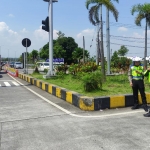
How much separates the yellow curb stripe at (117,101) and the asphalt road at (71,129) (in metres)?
0.22

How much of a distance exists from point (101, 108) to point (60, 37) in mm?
55093

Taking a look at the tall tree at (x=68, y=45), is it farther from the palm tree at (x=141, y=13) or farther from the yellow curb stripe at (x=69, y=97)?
the yellow curb stripe at (x=69, y=97)

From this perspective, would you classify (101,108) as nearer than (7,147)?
No

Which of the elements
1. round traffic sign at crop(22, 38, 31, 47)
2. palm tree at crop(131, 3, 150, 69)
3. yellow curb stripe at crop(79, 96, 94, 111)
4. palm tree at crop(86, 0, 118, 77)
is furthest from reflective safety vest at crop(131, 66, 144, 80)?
round traffic sign at crop(22, 38, 31, 47)

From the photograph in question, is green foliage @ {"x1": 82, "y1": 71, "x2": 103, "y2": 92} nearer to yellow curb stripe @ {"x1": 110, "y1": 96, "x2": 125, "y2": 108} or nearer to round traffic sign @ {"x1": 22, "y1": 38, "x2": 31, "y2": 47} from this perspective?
yellow curb stripe @ {"x1": 110, "y1": 96, "x2": 125, "y2": 108}

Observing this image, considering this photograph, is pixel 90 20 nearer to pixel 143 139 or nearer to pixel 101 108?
pixel 101 108

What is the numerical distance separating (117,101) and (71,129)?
2.48 meters

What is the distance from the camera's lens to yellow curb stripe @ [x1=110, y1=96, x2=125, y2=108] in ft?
22.2

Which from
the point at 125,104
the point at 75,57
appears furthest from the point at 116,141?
the point at 75,57

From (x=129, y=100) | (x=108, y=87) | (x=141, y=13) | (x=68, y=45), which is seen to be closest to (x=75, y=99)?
(x=129, y=100)

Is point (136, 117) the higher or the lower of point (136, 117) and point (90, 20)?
the lower

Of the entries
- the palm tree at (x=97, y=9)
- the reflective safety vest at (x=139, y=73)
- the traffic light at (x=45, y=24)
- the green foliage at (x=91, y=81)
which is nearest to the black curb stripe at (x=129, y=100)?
the reflective safety vest at (x=139, y=73)

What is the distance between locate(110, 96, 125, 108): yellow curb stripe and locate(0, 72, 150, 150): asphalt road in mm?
222

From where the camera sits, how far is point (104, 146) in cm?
378
